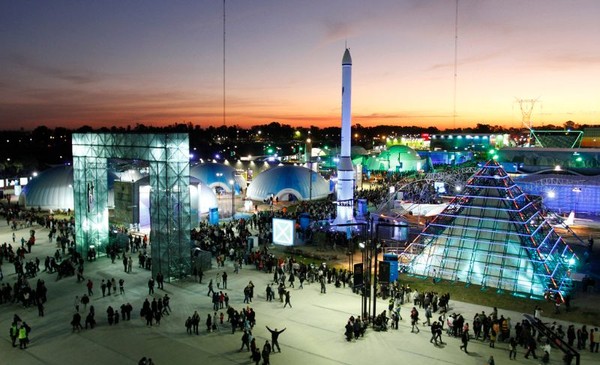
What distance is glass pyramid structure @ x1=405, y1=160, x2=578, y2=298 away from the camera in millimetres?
27578

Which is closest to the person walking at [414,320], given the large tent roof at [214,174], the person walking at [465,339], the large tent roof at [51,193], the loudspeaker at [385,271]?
the loudspeaker at [385,271]

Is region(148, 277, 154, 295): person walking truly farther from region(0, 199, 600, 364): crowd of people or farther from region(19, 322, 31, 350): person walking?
region(19, 322, 31, 350): person walking

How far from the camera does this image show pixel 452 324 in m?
20.9

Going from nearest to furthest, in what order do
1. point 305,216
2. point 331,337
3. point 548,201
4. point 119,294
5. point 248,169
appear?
point 331,337 < point 119,294 < point 305,216 < point 548,201 < point 248,169

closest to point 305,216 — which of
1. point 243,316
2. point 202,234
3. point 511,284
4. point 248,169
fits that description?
point 202,234

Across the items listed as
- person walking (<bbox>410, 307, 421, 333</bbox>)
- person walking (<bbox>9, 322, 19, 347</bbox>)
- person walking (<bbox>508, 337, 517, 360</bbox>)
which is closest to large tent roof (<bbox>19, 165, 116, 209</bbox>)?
person walking (<bbox>9, 322, 19, 347</bbox>)

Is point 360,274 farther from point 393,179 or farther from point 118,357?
point 393,179

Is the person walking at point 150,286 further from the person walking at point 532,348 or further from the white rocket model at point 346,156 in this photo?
the white rocket model at point 346,156

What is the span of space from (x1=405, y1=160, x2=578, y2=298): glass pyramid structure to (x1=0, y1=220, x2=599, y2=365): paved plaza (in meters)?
4.52

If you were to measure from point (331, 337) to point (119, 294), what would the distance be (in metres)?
12.5

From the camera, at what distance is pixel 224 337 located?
66.2 ft

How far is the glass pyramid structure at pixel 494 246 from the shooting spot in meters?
27.6

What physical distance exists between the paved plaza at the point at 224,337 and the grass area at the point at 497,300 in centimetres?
132

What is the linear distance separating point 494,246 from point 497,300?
14.4ft
